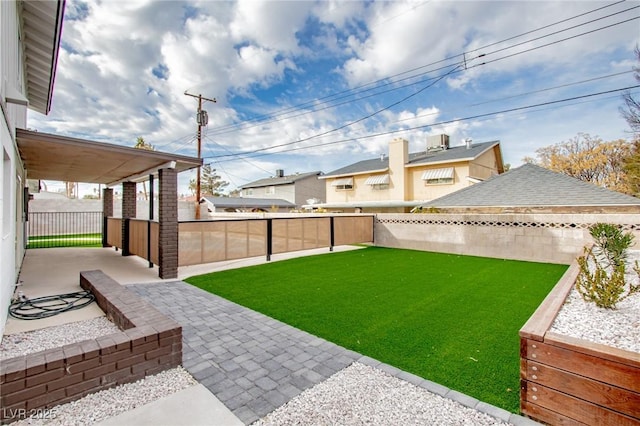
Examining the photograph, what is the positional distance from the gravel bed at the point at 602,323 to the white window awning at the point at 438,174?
51.4 feet

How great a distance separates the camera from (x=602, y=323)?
2.93 metres

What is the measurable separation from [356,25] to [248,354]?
12.3 metres

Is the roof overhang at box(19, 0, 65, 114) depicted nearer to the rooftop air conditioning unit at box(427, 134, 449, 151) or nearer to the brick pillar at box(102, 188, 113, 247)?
the brick pillar at box(102, 188, 113, 247)

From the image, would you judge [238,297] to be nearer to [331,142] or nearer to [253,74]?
[253,74]

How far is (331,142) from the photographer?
19281 millimetres

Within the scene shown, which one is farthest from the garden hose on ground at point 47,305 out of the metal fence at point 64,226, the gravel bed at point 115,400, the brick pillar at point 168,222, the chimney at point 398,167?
the chimney at point 398,167

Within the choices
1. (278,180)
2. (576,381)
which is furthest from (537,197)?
(278,180)

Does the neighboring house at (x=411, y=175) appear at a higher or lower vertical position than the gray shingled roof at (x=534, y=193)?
higher

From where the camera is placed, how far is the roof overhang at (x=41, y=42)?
488 cm

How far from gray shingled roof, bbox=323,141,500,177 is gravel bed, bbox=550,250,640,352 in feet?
51.6

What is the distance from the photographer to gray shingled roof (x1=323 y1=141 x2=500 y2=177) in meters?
18.3

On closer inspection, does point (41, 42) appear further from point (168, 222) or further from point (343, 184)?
point (343, 184)

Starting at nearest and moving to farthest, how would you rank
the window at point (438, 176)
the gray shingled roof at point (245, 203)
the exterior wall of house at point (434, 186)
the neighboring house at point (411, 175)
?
1. the exterior wall of house at point (434, 186)
2. the neighboring house at point (411, 175)
3. the window at point (438, 176)
4. the gray shingled roof at point (245, 203)

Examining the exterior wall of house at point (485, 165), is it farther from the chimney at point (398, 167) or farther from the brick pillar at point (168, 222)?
the brick pillar at point (168, 222)
